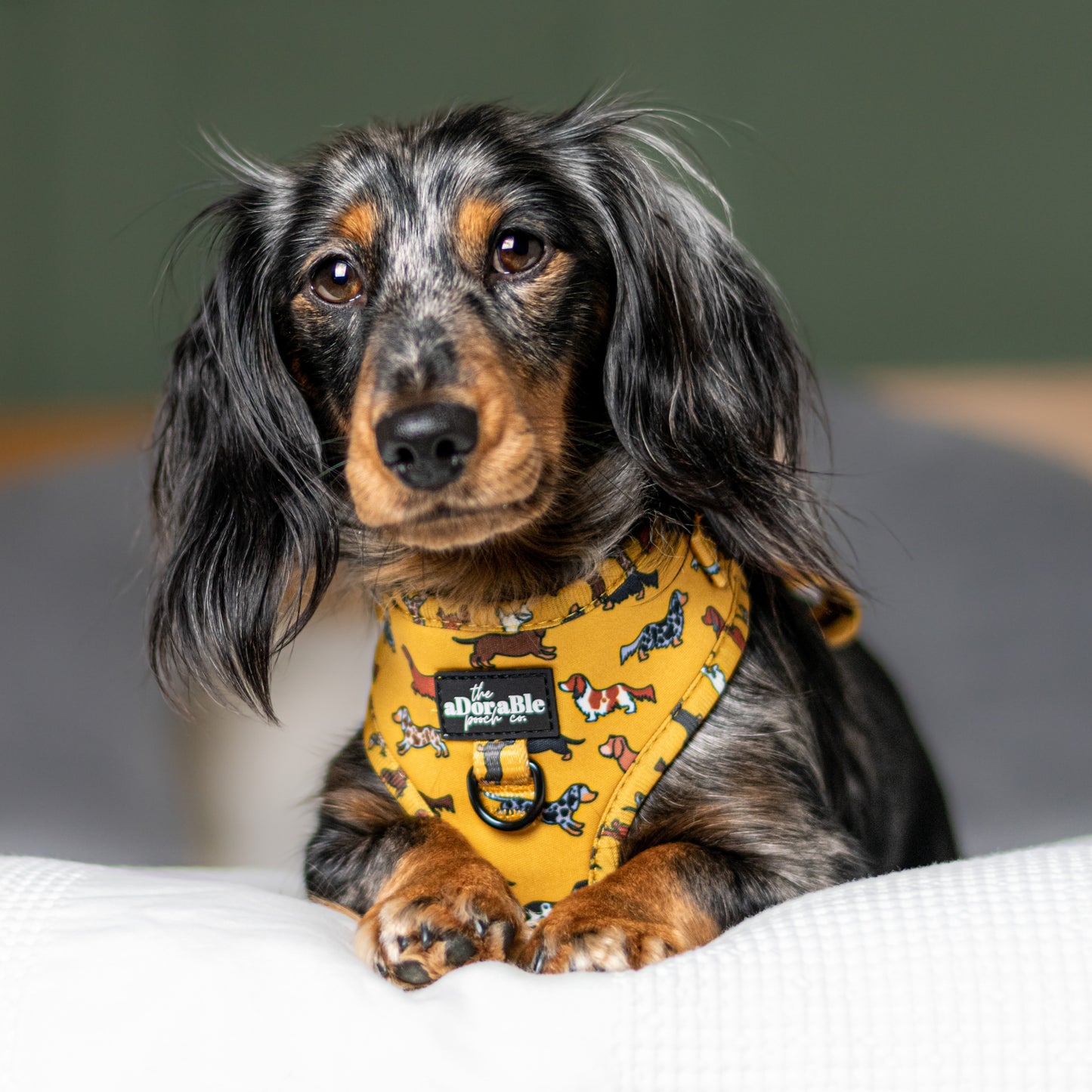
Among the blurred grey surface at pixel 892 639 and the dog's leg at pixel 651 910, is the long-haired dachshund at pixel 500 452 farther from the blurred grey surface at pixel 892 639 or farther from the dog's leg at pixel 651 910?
the blurred grey surface at pixel 892 639

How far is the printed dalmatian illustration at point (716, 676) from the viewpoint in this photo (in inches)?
70.2

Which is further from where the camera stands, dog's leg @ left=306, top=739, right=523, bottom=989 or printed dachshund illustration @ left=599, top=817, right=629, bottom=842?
printed dachshund illustration @ left=599, top=817, right=629, bottom=842

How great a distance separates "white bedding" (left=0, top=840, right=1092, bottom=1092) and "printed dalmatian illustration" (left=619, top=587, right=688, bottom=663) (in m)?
0.46

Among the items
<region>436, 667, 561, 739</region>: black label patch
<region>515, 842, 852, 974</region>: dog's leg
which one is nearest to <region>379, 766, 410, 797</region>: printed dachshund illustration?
<region>436, 667, 561, 739</region>: black label patch

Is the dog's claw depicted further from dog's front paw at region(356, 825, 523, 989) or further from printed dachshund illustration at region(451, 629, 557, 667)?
printed dachshund illustration at region(451, 629, 557, 667)

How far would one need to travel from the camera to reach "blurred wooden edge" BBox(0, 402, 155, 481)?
152 inches

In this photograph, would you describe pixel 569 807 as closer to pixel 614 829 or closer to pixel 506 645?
pixel 614 829

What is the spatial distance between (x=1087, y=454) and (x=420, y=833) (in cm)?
254

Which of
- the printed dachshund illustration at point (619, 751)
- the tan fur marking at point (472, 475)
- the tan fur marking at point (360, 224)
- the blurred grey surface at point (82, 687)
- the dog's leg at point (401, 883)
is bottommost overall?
the blurred grey surface at point (82, 687)

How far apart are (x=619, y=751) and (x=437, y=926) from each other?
364mm

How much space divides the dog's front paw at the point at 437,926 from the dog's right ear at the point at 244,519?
458mm

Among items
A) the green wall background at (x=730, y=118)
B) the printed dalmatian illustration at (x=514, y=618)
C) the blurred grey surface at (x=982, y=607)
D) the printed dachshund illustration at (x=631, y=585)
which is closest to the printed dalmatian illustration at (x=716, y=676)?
the printed dachshund illustration at (x=631, y=585)

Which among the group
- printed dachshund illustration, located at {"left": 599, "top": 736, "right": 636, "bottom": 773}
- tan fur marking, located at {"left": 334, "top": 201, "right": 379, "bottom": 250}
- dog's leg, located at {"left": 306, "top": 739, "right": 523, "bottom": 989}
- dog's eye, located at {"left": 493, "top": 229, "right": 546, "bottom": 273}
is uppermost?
tan fur marking, located at {"left": 334, "top": 201, "right": 379, "bottom": 250}

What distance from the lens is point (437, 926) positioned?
1485 millimetres
